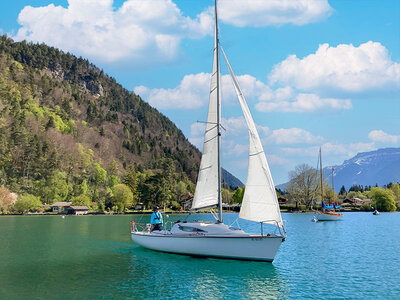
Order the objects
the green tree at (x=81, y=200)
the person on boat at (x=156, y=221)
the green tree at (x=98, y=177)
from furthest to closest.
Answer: the green tree at (x=98, y=177)
the green tree at (x=81, y=200)
the person on boat at (x=156, y=221)

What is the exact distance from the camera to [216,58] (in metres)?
27.7

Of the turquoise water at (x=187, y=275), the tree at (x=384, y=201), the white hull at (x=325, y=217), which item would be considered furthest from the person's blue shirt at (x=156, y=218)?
the tree at (x=384, y=201)

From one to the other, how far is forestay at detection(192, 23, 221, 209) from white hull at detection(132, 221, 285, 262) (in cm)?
260

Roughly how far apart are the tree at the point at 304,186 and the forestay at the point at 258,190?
10351cm

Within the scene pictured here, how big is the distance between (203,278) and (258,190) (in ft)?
22.2

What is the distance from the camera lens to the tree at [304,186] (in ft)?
404

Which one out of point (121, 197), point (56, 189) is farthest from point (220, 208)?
point (56, 189)

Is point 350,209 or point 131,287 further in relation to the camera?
point 350,209

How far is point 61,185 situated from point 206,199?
10494 centimetres

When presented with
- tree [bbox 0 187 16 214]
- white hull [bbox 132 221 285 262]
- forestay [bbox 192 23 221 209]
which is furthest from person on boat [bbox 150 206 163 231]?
tree [bbox 0 187 16 214]

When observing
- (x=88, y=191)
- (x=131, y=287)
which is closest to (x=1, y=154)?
(x=88, y=191)

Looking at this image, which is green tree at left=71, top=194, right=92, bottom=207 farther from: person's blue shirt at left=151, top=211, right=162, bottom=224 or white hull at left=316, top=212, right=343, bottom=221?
person's blue shirt at left=151, top=211, right=162, bottom=224

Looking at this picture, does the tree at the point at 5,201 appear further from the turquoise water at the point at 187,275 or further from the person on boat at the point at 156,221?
the person on boat at the point at 156,221

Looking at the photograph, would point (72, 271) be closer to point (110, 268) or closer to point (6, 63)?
point (110, 268)
